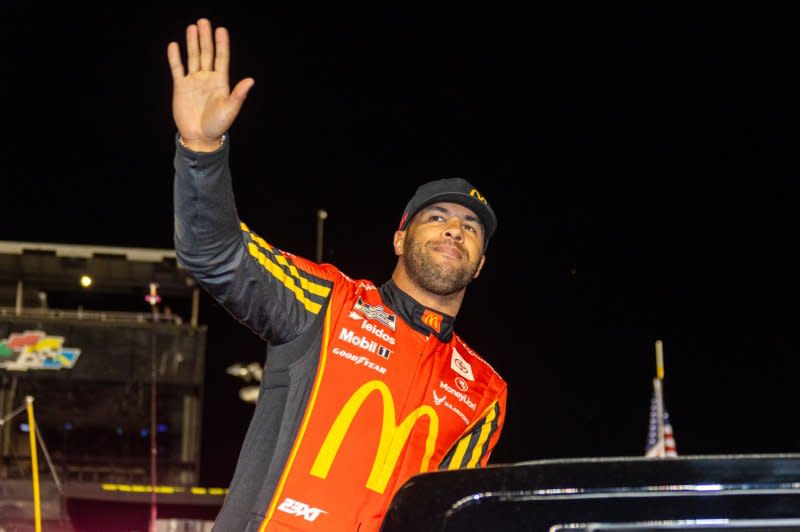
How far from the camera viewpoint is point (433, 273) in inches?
143

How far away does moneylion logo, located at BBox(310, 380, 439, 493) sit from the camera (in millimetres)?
3088

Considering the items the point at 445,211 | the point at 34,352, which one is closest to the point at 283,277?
the point at 445,211

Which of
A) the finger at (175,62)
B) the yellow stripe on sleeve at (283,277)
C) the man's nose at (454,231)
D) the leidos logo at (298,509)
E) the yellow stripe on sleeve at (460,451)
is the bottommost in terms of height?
the leidos logo at (298,509)

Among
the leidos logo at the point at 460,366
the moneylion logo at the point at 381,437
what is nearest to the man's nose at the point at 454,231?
the leidos logo at the point at 460,366

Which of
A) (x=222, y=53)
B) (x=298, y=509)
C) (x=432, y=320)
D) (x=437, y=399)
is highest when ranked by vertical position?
(x=222, y=53)

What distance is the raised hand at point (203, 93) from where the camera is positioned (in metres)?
2.81

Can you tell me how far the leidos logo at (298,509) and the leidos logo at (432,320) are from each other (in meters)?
0.84

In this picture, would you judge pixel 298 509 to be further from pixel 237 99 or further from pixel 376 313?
pixel 237 99

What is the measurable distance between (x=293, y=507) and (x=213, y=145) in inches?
40.8

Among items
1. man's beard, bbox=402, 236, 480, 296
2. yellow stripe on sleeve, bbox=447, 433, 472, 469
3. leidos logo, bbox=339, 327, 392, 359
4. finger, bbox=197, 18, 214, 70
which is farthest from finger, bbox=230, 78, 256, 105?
yellow stripe on sleeve, bbox=447, 433, 472, 469

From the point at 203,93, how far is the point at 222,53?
0.52 ft

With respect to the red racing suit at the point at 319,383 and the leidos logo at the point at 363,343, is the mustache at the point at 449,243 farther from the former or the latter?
the leidos logo at the point at 363,343

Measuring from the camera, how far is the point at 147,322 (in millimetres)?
22688

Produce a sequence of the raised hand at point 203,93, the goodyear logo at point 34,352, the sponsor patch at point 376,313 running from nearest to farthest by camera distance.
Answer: the raised hand at point 203,93 < the sponsor patch at point 376,313 < the goodyear logo at point 34,352
